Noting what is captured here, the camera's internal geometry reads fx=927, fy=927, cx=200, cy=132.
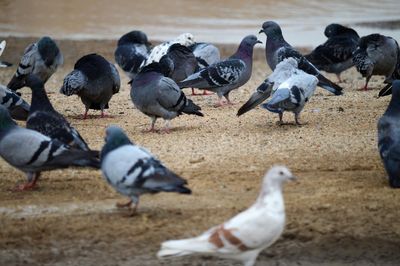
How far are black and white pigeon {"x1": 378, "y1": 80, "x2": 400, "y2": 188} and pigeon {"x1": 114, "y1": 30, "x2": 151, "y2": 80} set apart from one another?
558 centimetres

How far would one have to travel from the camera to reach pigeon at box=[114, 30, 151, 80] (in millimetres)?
13227

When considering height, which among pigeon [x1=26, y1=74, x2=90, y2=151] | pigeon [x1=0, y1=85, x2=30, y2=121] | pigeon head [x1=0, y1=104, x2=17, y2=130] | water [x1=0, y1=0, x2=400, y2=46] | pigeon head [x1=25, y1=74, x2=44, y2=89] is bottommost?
water [x1=0, y1=0, x2=400, y2=46]

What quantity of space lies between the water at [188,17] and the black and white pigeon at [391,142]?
8.63 m

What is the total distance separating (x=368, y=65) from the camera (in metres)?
13.0

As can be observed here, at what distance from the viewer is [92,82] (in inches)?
429

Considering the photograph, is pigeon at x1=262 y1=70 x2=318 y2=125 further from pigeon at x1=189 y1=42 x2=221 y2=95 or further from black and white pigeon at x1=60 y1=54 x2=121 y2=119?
pigeon at x1=189 y1=42 x2=221 y2=95

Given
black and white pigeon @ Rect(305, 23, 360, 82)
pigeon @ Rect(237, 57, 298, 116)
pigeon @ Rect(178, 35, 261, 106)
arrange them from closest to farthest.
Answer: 1. pigeon @ Rect(237, 57, 298, 116)
2. pigeon @ Rect(178, 35, 261, 106)
3. black and white pigeon @ Rect(305, 23, 360, 82)

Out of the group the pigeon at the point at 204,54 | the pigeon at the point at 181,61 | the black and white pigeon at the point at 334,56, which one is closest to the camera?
the pigeon at the point at 181,61

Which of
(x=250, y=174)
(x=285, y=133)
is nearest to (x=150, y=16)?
(x=285, y=133)

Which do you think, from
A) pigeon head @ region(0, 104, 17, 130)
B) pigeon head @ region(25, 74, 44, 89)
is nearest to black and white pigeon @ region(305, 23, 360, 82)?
pigeon head @ region(25, 74, 44, 89)

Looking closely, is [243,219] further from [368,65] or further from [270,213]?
[368,65]

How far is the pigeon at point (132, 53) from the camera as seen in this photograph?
1323 centimetres

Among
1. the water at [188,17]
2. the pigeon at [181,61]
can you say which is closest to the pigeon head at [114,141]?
the pigeon at [181,61]

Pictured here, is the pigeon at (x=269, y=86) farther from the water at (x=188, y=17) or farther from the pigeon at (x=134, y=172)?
the water at (x=188, y=17)
